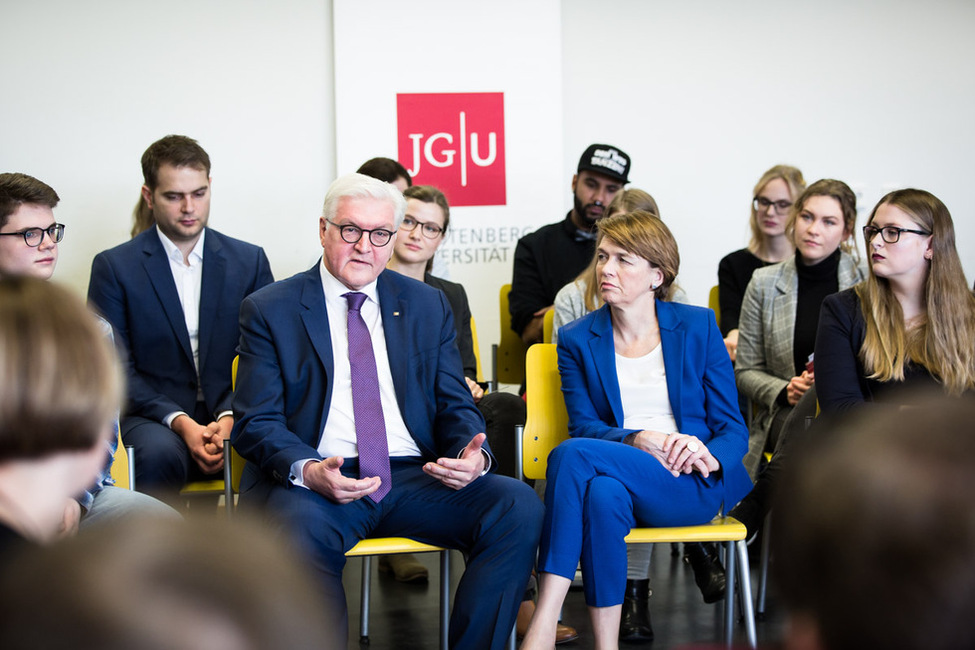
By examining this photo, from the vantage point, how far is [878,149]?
5.88 m

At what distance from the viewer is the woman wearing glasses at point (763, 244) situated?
4508mm

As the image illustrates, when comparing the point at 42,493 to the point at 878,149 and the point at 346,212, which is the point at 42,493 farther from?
the point at 878,149

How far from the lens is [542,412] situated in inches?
127

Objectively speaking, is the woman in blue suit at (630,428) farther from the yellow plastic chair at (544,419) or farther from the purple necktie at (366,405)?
the purple necktie at (366,405)

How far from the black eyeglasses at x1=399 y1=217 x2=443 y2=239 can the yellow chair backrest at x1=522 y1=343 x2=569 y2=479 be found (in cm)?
90

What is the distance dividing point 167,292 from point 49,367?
264cm

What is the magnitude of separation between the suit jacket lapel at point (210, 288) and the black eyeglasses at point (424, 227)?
0.72 metres

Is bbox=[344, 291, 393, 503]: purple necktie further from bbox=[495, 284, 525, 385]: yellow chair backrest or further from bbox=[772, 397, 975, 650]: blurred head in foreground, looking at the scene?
bbox=[772, 397, 975, 650]: blurred head in foreground

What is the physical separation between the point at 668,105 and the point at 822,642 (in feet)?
17.1

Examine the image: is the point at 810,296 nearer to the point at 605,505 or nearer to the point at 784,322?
the point at 784,322

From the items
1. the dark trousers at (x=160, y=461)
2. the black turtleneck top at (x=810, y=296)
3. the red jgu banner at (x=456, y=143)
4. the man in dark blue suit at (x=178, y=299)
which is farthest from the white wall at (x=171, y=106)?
the black turtleneck top at (x=810, y=296)

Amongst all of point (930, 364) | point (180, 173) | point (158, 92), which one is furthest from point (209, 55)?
point (930, 364)

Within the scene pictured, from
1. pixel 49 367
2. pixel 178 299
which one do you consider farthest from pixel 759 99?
pixel 49 367

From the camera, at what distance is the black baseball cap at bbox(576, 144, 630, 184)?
463 cm
